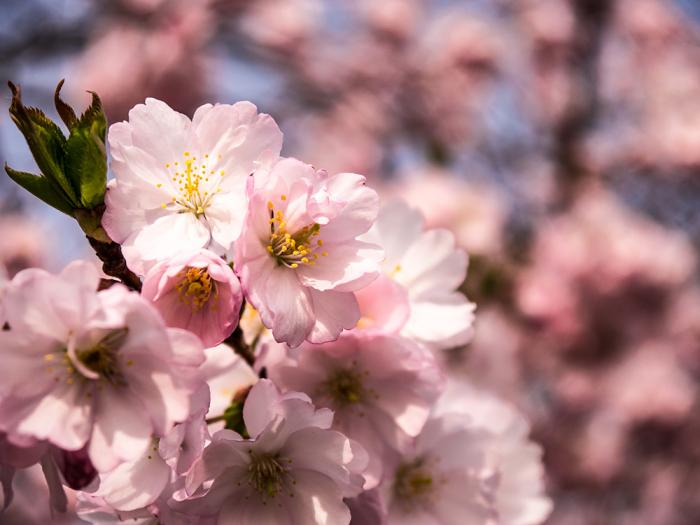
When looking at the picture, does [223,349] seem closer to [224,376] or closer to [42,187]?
[224,376]

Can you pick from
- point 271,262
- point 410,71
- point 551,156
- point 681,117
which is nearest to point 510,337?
point 551,156

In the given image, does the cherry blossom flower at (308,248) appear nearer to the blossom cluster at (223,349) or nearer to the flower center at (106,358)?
the blossom cluster at (223,349)

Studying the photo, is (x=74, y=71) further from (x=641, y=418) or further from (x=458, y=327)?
(x=458, y=327)

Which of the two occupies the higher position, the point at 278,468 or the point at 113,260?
the point at 113,260

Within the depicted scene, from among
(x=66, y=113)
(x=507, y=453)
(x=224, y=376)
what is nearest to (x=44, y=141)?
(x=66, y=113)

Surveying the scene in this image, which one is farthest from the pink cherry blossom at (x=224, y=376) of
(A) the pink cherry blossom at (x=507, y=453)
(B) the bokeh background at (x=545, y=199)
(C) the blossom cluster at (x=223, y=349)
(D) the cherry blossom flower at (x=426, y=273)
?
(B) the bokeh background at (x=545, y=199)

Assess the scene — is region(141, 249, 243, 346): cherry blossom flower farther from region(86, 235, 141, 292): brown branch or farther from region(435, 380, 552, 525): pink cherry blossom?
region(435, 380, 552, 525): pink cherry blossom
